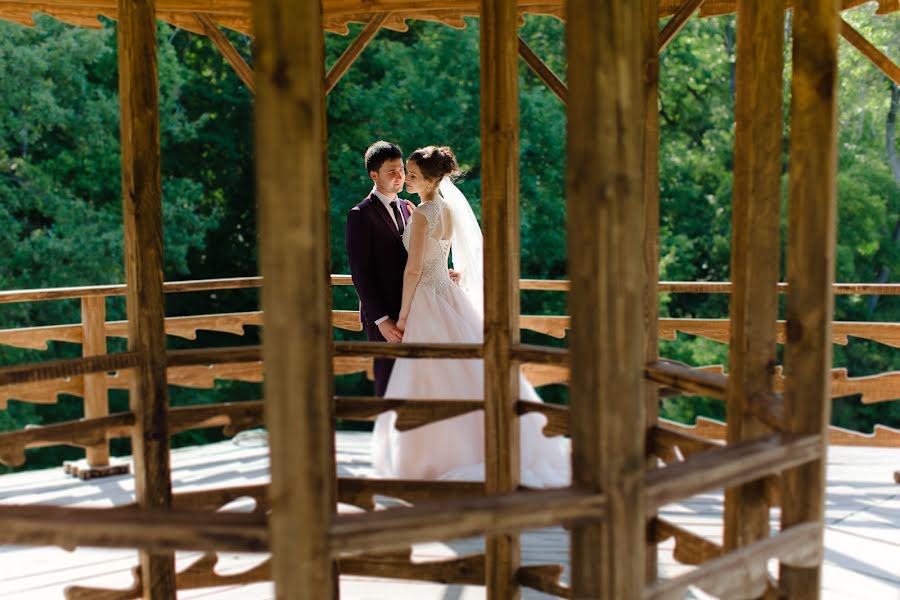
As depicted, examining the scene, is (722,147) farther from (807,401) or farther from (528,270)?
(807,401)

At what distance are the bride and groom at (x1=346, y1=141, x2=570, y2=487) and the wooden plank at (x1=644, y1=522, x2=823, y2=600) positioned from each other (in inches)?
84.8

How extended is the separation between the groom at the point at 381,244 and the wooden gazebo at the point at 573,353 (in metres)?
1.25

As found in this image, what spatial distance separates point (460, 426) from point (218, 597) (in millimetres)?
1498

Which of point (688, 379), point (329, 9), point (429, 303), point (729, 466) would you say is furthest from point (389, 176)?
point (729, 466)

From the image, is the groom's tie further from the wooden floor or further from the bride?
the wooden floor

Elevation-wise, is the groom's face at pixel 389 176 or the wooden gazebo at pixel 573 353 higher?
the groom's face at pixel 389 176

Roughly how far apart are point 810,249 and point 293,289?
1.47m

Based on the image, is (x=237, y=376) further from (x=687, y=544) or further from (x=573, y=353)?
(x=573, y=353)

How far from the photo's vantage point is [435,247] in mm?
5184

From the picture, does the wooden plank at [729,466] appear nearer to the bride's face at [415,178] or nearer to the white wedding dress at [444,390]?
the white wedding dress at [444,390]

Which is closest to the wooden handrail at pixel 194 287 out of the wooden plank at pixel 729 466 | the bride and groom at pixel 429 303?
the bride and groom at pixel 429 303

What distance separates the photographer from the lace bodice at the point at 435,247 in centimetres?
505

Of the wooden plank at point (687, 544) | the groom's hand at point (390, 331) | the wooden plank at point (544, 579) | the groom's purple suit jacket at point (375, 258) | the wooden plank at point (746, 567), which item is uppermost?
the groom's purple suit jacket at point (375, 258)

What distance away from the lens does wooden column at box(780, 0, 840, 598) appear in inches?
107
